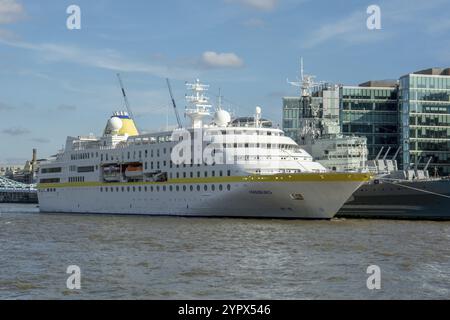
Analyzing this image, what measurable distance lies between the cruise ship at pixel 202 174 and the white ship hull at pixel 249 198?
0.26ft

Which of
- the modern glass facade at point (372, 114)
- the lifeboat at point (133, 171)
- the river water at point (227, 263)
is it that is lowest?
the river water at point (227, 263)

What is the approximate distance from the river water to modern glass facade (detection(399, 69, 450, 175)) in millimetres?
49833

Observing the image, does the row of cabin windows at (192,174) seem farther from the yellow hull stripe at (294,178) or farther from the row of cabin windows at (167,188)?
the row of cabin windows at (167,188)

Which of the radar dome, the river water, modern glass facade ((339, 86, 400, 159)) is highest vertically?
modern glass facade ((339, 86, 400, 159))

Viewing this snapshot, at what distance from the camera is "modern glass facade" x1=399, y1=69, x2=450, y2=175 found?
92.1m

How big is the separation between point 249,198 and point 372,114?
160 ft

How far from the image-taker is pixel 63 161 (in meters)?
79.6

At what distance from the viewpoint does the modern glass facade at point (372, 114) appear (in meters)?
96.9

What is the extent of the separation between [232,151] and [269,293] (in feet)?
116

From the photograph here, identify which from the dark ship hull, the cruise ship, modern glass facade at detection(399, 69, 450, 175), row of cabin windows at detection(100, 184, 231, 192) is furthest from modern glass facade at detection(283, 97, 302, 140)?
row of cabin windows at detection(100, 184, 231, 192)

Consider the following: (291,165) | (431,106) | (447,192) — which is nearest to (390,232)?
(291,165)

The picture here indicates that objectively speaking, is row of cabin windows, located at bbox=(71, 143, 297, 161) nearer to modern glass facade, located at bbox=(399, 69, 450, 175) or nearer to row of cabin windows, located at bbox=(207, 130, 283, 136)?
row of cabin windows, located at bbox=(207, 130, 283, 136)

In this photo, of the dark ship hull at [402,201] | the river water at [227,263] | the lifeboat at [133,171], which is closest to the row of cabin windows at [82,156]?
the lifeboat at [133,171]
